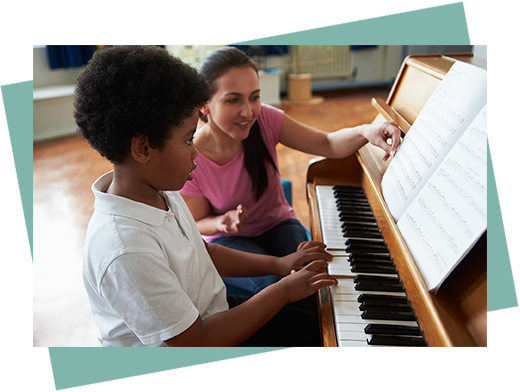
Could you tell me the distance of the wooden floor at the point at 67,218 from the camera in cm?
213

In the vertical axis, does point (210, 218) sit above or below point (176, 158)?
below

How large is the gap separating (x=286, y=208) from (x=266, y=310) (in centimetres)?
81

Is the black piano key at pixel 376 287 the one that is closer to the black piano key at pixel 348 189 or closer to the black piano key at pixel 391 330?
the black piano key at pixel 391 330

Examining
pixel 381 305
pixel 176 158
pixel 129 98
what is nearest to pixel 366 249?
pixel 381 305

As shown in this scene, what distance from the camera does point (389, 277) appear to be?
1104 millimetres

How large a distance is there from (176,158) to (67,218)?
2.81 m

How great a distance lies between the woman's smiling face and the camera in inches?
56.9

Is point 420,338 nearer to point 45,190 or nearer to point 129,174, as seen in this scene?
point 129,174

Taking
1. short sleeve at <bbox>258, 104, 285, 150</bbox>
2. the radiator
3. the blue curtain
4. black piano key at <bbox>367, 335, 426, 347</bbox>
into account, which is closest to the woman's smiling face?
short sleeve at <bbox>258, 104, 285, 150</bbox>

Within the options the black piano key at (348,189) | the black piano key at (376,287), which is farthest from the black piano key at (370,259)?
the black piano key at (348,189)

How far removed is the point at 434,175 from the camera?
91cm

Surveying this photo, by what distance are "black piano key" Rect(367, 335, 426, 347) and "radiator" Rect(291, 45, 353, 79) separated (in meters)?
6.98

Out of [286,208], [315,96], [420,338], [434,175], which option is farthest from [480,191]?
[315,96]

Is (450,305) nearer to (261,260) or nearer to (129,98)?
(261,260)
